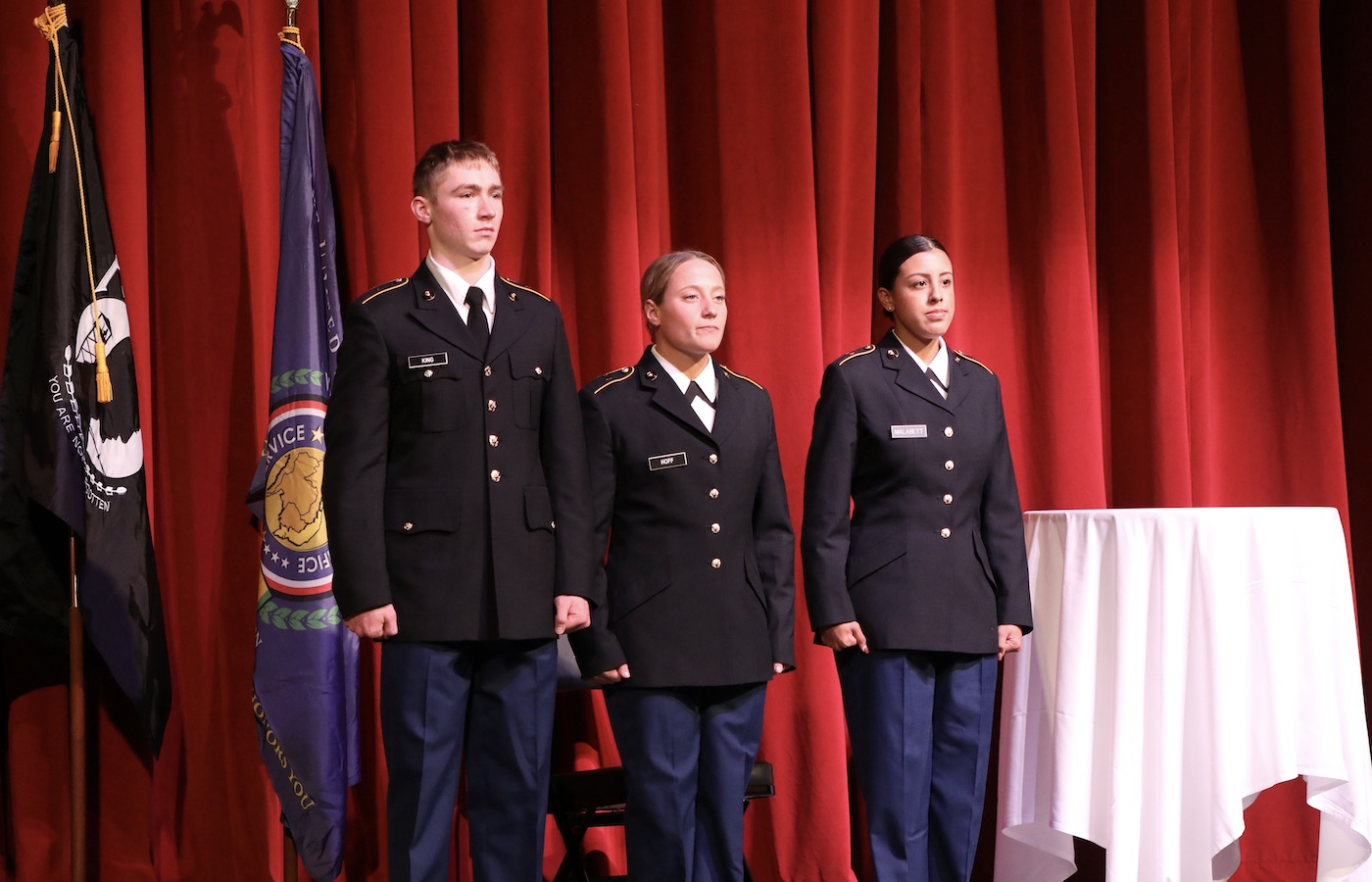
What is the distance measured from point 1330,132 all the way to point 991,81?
1.27 metres

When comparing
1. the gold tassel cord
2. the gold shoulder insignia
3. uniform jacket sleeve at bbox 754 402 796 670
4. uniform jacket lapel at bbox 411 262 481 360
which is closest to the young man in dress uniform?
uniform jacket lapel at bbox 411 262 481 360

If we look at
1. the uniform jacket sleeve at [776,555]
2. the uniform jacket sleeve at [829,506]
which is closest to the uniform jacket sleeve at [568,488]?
the uniform jacket sleeve at [776,555]

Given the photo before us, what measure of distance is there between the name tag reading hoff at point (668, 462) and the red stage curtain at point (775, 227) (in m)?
0.89

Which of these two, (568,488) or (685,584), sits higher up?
(568,488)

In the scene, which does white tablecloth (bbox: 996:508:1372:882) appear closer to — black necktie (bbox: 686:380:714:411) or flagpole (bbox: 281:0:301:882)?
black necktie (bbox: 686:380:714:411)

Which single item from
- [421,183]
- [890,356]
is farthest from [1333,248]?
[421,183]

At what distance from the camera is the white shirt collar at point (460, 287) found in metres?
2.24

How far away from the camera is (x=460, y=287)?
7.39 feet

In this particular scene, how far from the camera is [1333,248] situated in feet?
13.3

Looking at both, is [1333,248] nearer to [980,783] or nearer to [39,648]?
[980,783]

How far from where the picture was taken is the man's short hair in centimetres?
226

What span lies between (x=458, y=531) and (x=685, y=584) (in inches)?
18.6

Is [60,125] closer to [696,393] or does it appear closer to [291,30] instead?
[291,30]

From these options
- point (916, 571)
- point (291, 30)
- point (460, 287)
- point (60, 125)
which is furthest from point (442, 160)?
point (916, 571)
